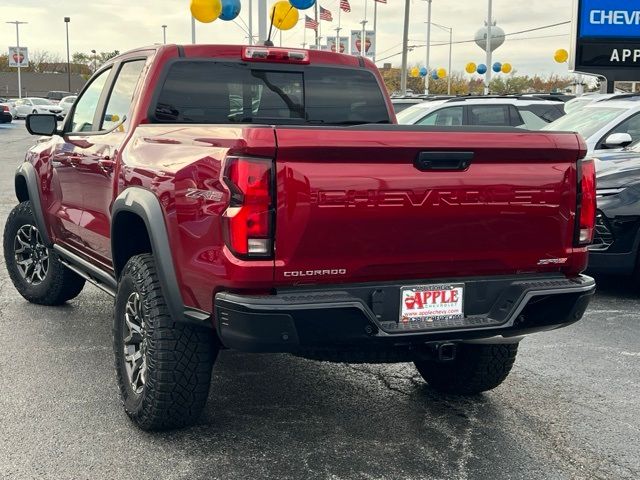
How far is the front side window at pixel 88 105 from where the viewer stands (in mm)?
5777

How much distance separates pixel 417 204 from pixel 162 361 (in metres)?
1.37

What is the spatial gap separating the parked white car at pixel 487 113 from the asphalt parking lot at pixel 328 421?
716cm

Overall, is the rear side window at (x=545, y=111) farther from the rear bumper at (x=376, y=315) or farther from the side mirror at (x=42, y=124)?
the rear bumper at (x=376, y=315)

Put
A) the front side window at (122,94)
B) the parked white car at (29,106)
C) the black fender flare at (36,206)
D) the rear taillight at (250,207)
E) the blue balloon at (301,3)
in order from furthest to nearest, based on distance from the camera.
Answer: the parked white car at (29,106) < the blue balloon at (301,3) < the black fender flare at (36,206) < the front side window at (122,94) < the rear taillight at (250,207)

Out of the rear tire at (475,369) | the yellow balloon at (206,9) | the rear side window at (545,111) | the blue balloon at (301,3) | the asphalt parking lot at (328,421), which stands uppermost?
the blue balloon at (301,3)

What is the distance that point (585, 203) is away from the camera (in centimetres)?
398

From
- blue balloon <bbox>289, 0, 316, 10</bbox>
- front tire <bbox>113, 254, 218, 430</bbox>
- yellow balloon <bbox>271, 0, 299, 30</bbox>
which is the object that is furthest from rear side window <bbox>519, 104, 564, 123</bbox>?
front tire <bbox>113, 254, 218, 430</bbox>

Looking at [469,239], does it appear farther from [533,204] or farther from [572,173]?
[572,173]

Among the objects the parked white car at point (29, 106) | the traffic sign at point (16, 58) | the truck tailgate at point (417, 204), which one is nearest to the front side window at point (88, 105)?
the truck tailgate at point (417, 204)

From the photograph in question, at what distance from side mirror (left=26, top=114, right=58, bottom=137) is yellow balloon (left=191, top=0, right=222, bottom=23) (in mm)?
12487

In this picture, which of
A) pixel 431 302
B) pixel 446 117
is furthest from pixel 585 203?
pixel 446 117

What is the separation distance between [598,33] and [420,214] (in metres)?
12.2

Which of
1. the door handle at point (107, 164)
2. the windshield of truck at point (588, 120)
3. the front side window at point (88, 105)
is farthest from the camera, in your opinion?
the windshield of truck at point (588, 120)

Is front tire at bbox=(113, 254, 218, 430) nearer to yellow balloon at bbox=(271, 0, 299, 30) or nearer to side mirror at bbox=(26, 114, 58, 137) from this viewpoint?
side mirror at bbox=(26, 114, 58, 137)
